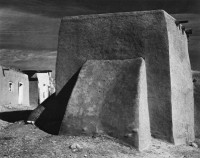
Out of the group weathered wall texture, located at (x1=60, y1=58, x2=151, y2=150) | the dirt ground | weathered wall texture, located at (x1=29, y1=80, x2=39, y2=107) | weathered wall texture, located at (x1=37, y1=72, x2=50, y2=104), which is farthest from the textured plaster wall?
weathered wall texture, located at (x1=37, y1=72, x2=50, y2=104)

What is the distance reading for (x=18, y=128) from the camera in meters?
9.32

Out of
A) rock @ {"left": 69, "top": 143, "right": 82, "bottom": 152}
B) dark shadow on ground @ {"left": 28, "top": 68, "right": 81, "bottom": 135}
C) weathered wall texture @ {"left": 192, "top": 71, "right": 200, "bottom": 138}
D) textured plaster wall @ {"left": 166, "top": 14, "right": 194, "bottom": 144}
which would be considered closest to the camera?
rock @ {"left": 69, "top": 143, "right": 82, "bottom": 152}

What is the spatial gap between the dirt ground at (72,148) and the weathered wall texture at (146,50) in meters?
0.77

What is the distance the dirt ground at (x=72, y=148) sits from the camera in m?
7.23

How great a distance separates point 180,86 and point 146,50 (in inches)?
69.2

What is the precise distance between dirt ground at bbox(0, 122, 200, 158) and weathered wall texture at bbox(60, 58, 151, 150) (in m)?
0.26

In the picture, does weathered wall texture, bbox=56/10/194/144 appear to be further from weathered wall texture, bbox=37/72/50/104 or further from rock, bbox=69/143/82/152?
weathered wall texture, bbox=37/72/50/104

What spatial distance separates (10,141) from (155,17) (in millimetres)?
5167

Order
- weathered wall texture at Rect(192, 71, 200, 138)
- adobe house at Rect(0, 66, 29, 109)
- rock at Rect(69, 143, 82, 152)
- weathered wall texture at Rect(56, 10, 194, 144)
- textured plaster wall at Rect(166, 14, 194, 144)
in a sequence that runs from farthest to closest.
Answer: adobe house at Rect(0, 66, 29, 109)
weathered wall texture at Rect(192, 71, 200, 138)
textured plaster wall at Rect(166, 14, 194, 144)
weathered wall texture at Rect(56, 10, 194, 144)
rock at Rect(69, 143, 82, 152)

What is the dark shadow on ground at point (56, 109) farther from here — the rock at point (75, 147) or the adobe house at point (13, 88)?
the adobe house at point (13, 88)

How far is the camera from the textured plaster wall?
939 cm

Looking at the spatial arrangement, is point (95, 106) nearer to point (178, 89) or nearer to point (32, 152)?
point (32, 152)

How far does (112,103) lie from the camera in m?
8.47

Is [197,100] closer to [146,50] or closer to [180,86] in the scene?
[180,86]
